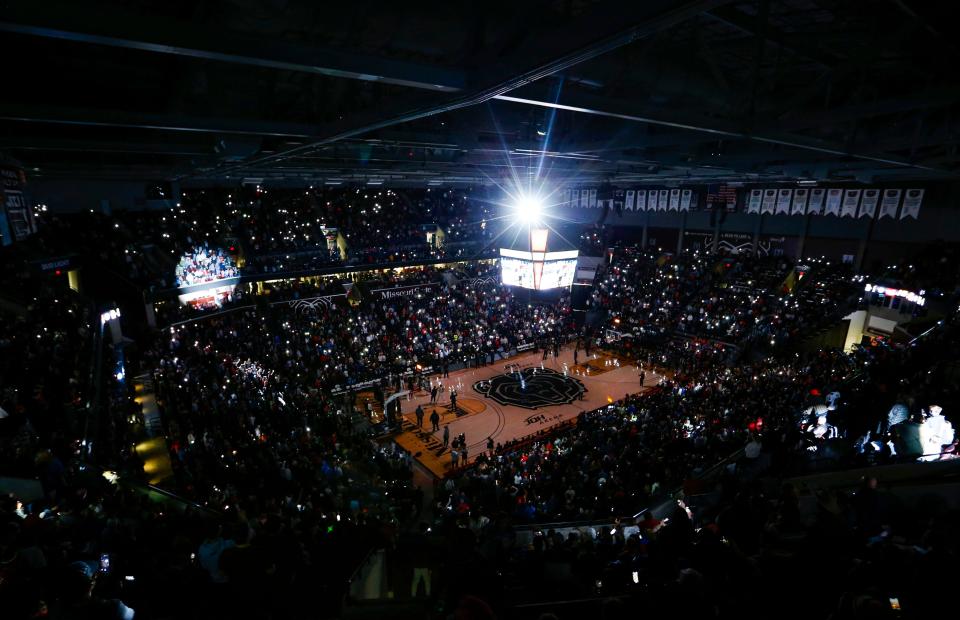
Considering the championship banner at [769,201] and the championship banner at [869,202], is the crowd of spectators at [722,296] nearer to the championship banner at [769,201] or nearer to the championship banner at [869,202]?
the championship banner at [869,202]

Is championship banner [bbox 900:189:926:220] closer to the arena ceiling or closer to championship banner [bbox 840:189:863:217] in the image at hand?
championship banner [bbox 840:189:863:217]

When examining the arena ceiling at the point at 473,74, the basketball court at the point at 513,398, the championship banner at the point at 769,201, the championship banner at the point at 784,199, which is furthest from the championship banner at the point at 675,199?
the arena ceiling at the point at 473,74

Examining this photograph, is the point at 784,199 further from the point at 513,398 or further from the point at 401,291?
the point at 401,291

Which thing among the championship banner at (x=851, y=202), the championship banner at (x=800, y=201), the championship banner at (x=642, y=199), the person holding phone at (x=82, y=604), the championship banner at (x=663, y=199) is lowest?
the person holding phone at (x=82, y=604)

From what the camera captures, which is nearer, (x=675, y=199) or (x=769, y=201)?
(x=769, y=201)

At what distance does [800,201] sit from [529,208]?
16.0 meters

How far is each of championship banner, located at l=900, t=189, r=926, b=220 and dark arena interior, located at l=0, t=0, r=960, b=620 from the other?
120mm

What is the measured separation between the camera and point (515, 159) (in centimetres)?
1175

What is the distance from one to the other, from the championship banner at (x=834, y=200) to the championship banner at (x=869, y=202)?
89 centimetres

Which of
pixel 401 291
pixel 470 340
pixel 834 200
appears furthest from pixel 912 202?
pixel 401 291

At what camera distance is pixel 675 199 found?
27844 millimetres

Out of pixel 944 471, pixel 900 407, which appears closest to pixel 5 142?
pixel 944 471

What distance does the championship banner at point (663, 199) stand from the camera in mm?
28487

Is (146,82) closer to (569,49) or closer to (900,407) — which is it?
(569,49)
